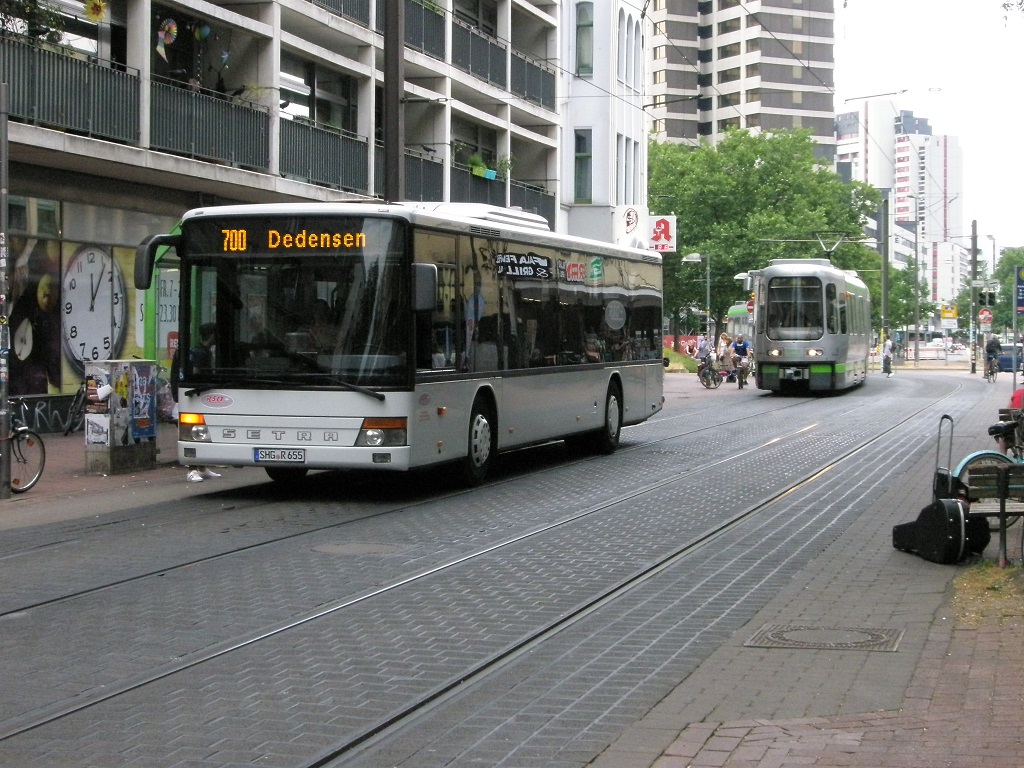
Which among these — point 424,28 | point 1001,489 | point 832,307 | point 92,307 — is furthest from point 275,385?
point 832,307

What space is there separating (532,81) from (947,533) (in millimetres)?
34111

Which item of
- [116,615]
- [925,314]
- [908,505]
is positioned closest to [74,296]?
[908,505]

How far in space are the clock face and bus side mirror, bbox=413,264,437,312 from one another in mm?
11341

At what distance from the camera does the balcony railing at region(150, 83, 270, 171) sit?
2478 cm

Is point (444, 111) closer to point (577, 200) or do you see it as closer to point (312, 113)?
point (312, 113)

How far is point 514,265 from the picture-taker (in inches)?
692

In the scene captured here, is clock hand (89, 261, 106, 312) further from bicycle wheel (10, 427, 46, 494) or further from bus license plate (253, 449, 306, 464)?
bus license plate (253, 449, 306, 464)

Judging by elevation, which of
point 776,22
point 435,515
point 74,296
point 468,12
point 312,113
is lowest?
point 435,515

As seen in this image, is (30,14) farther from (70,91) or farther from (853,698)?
(853,698)

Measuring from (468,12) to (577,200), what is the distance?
367 inches

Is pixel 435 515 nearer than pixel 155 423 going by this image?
Yes

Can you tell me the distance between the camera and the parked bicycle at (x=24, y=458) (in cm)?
1555

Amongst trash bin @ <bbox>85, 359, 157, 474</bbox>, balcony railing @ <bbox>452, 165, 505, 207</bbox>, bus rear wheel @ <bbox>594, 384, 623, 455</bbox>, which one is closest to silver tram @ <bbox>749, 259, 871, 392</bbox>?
balcony railing @ <bbox>452, 165, 505, 207</bbox>

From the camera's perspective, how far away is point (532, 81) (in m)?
43.1
